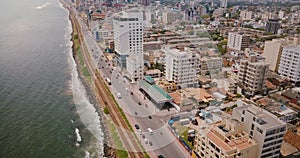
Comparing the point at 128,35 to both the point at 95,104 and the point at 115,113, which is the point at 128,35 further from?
the point at 115,113

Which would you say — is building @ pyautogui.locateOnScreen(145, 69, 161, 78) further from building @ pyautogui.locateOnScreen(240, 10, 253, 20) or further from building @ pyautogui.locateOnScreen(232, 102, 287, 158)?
building @ pyautogui.locateOnScreen(240, 10, 253, 20)

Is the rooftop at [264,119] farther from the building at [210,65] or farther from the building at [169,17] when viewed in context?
the building at [169,17]

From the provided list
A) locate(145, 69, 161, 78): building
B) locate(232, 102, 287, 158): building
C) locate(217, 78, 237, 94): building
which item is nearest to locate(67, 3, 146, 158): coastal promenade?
locate(145, 69, 161, 78): building

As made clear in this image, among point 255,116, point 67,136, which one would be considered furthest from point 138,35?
point 255,116

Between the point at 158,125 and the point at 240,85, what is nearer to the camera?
the point at 158,125

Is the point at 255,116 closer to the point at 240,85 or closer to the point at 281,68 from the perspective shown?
the point at 240,85

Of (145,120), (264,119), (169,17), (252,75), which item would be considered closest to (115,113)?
(145,120)

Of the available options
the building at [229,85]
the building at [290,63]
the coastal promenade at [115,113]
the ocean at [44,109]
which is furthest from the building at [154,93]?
the building at [290,63]
